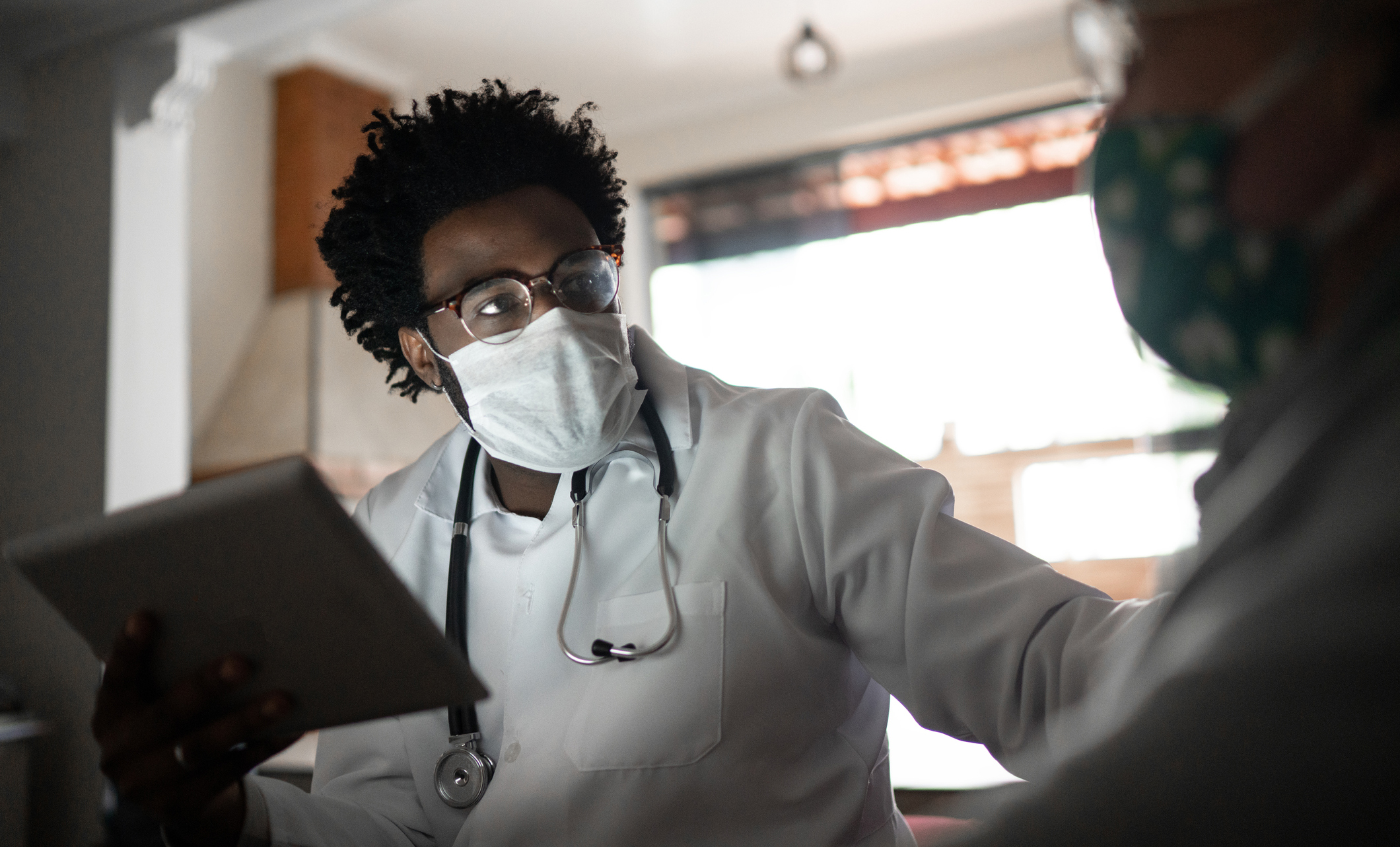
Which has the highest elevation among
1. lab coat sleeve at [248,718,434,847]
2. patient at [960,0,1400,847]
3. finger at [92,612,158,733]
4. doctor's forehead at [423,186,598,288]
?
patient at [960,0,1400,847]

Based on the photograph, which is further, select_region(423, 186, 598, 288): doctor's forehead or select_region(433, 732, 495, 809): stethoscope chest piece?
select_region(423, 186, 598, 288): doctor's forehead

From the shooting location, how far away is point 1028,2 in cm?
392

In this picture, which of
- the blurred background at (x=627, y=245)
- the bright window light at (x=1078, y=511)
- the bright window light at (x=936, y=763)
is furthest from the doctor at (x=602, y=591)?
the bright window light at (x=1078, y=511)

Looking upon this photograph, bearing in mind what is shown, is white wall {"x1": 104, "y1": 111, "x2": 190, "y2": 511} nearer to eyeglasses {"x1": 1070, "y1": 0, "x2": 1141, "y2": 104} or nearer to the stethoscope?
the stethoscope

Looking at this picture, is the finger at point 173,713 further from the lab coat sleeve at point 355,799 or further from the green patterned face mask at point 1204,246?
the green patterned face mask at point 1204,246

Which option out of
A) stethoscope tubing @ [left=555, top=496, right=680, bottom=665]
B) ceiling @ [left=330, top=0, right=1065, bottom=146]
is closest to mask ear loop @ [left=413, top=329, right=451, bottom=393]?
stethoscope tubing @ [left=555, top=496, right=680, bottom=665]

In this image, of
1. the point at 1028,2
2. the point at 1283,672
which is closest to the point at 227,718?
the point at 1283,672

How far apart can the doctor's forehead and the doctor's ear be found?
97mm

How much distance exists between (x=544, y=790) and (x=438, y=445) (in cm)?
57

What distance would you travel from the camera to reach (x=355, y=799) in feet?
3.90

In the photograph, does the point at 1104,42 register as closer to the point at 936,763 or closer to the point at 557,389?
the point at 557,389

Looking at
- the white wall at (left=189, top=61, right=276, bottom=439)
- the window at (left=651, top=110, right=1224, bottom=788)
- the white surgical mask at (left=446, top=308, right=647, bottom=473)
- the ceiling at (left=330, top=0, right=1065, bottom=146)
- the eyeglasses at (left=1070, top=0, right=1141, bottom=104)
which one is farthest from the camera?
the window at (left=651, top=110, right=1224, bottom=788)

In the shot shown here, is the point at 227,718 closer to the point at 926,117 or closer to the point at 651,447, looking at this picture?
the point at 651,447

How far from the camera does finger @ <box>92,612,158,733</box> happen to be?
856 millimetres
